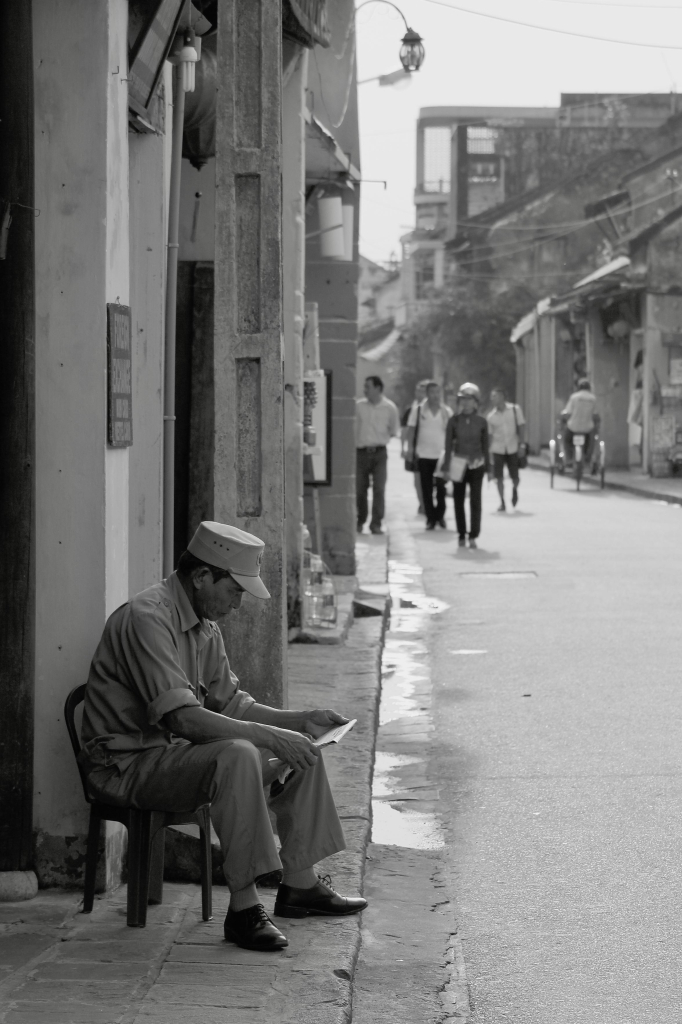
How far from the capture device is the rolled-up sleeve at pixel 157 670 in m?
4.57

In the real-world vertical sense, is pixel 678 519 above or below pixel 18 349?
below

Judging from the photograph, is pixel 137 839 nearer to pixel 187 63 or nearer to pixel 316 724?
pixel 316 724

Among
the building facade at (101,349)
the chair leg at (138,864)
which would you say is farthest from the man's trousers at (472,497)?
the chair leg at (138,864)

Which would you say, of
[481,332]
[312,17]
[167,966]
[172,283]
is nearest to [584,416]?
[312,17]

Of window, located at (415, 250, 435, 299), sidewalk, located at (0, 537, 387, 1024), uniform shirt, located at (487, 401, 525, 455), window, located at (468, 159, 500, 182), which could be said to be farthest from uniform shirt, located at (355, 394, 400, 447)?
window, located at (415, 250, 435, 299)

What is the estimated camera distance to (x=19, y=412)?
4852 millimetres

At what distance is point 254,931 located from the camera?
14.8 ft

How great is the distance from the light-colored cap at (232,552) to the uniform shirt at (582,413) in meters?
24.5

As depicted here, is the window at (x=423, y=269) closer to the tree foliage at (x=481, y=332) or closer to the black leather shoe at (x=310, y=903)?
the tree foliage at (x=481, y=332)

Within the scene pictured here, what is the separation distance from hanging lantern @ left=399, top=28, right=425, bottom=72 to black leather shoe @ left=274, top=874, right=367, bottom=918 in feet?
50.9

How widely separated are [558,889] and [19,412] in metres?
2.52

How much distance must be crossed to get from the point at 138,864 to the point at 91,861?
223mm

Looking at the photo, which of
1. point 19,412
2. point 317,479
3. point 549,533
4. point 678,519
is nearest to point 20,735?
point 19,412

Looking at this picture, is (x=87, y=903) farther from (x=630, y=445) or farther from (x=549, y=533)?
(x=630, y=445)
